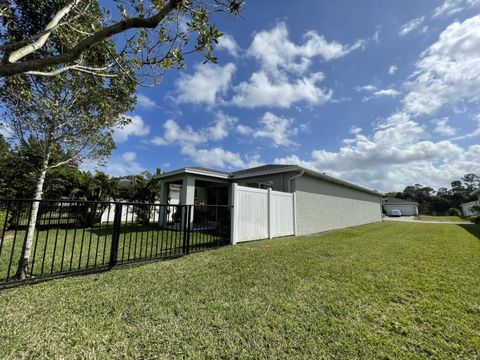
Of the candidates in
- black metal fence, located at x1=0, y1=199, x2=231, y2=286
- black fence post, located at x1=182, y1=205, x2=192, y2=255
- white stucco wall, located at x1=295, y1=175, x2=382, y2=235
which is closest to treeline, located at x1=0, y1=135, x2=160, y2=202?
black metal fence, located at x1=0, y1=199, x2=231, y2=286

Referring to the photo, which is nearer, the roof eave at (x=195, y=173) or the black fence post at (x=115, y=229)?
the black fence post at (x=115, y=229)

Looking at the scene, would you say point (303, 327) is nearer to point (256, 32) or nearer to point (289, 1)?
point (289, 1)

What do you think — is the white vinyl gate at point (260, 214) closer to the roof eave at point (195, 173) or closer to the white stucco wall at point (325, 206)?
the white stucco wall at point (325, 206)

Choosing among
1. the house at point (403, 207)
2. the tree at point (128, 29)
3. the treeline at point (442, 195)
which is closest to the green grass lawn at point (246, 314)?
the tree at point (128, 29)

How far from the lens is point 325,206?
1280 cm

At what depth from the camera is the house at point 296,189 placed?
10.7 metres

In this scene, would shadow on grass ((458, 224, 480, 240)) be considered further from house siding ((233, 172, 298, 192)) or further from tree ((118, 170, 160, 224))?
tree ((118, 170, 160, 224))

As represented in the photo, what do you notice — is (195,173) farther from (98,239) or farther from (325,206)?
(325,206)

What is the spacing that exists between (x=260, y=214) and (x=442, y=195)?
77.5 meters

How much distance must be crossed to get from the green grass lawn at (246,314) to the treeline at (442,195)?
6709cm

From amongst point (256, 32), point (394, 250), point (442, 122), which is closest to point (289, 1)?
point (256, 32)

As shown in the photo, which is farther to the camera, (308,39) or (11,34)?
(308,39)

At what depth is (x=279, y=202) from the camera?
31.2 ft

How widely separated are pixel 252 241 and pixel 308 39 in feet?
27.0
